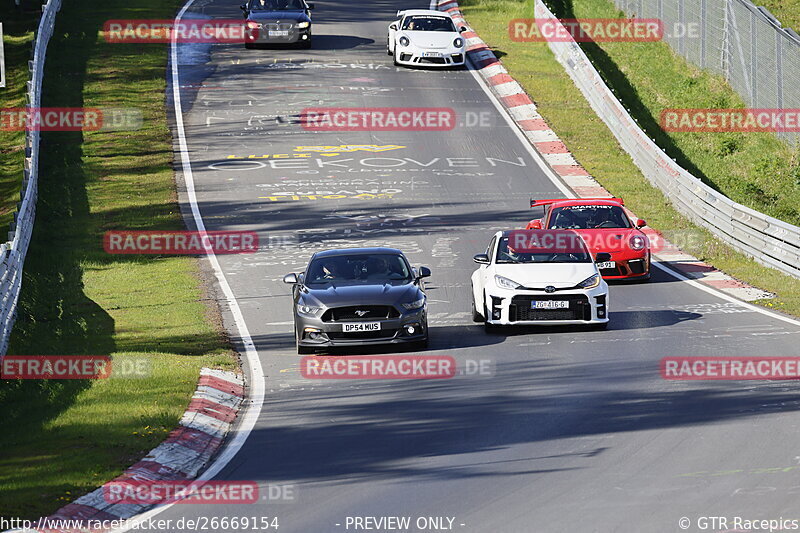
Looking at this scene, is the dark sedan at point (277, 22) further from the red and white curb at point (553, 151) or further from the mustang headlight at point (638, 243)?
the mustang headlight at point (638, 243)

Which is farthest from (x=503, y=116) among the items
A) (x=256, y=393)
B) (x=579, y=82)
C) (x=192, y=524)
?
(x=192, y=524)

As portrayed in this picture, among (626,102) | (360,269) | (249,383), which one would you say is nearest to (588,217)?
(360,269)

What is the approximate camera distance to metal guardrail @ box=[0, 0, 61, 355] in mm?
17719

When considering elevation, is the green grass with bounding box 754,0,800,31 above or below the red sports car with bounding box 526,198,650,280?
above

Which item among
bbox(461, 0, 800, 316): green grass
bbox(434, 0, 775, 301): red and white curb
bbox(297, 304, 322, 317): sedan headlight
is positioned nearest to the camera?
bbox(297, 304, 322, 317): sedan headlight

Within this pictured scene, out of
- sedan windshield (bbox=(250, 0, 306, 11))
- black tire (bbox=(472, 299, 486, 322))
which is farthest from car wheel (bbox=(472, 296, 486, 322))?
sedan windshield (bbox=(250, 0, 306, 11))

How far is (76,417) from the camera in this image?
1327 centimetres

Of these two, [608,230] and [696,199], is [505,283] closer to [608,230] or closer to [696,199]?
[608,230]

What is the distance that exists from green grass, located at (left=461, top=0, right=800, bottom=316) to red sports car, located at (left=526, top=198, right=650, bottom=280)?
6.83ft

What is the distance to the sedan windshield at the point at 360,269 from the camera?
17.8 metres

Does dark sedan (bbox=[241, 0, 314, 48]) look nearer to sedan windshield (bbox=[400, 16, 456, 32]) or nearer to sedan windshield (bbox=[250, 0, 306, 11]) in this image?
sedan windshield (bbox=[250, 0, 306, 11])

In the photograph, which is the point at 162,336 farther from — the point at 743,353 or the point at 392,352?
the point at 743,353

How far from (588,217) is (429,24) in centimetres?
2021

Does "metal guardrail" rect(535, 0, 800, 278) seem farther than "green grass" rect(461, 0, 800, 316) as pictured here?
No
